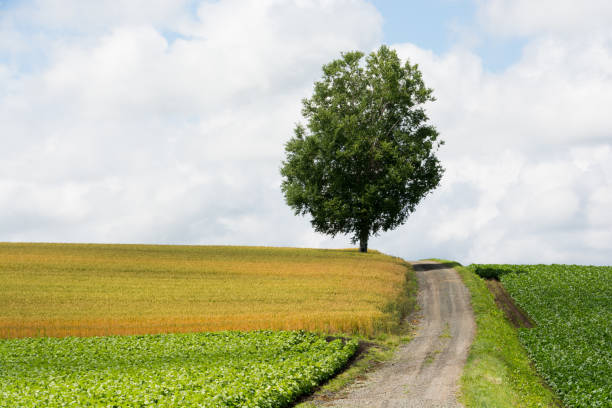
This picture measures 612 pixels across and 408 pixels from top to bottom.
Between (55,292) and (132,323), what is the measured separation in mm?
11022

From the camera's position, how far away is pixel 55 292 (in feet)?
131

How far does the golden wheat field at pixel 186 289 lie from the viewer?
1251 inches

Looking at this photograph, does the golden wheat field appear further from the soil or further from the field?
the field

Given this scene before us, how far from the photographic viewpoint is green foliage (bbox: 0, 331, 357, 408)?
690 inches

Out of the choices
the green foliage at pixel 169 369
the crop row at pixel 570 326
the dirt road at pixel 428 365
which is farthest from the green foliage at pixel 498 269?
the green foliage at pixel 169 369

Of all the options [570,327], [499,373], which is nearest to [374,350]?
[499,373]

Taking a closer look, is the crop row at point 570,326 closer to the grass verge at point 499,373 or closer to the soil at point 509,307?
the soil at point 509,307

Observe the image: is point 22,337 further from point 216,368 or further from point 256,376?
point 256,376

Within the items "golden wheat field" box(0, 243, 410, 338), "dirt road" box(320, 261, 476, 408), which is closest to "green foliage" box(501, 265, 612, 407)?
"dirt road" box(320, 261, 476, 408)

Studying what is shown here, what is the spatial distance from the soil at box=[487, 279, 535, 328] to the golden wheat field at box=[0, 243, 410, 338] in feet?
25.3

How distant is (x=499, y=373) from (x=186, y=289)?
25035mm

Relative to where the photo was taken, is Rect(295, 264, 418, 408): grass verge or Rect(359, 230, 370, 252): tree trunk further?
Rect(359, 230, 370, 252): tree trunk

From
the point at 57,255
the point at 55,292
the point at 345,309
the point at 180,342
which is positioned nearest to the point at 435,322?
the point at 345,309

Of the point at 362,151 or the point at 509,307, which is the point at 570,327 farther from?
the point at 362,151
